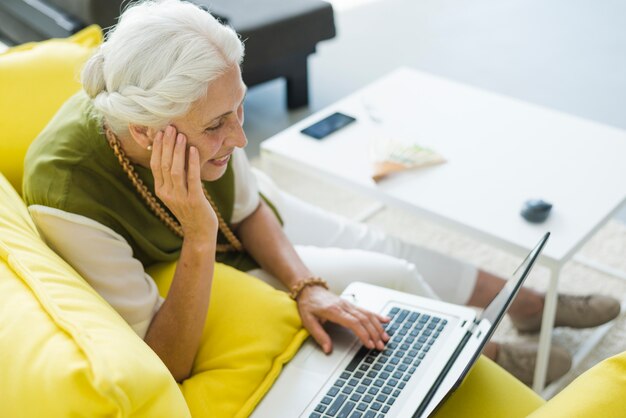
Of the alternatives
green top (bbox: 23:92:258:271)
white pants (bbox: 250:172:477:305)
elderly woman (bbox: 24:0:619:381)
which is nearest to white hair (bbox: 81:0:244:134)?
elderly woman (bbox: 24:0:619:381)

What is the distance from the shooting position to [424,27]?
13.4ft

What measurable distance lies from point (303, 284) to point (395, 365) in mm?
273

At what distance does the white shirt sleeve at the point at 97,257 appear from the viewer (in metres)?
1.45

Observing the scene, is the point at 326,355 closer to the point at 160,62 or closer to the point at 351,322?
the point at 351,322

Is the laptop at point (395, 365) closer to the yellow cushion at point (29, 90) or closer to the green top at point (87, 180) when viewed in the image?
the green top at point (87, 180)

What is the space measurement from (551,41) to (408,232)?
161 cm

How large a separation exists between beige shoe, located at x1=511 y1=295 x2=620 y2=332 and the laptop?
66 centimetres

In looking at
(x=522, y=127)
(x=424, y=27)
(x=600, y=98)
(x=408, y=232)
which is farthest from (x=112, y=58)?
(x=424, y=27)

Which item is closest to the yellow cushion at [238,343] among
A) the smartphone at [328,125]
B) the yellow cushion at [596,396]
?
the yellow cushion at [596,396]

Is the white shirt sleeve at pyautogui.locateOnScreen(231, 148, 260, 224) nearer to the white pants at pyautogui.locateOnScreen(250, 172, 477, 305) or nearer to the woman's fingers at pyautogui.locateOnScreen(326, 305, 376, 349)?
the white pants at pyautogui.locateOnScreen(250, 172, 477, 305)

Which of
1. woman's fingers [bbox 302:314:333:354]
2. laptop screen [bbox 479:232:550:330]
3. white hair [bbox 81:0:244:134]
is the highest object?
white hair [bbox 81:0:244:134]

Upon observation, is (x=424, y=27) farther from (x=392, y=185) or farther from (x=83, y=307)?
→ (x=83, y=307)

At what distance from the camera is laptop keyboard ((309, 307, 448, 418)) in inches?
53.9

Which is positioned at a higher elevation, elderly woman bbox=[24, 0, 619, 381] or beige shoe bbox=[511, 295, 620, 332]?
elderly woman bbox=[24, 0, 619, 381]
